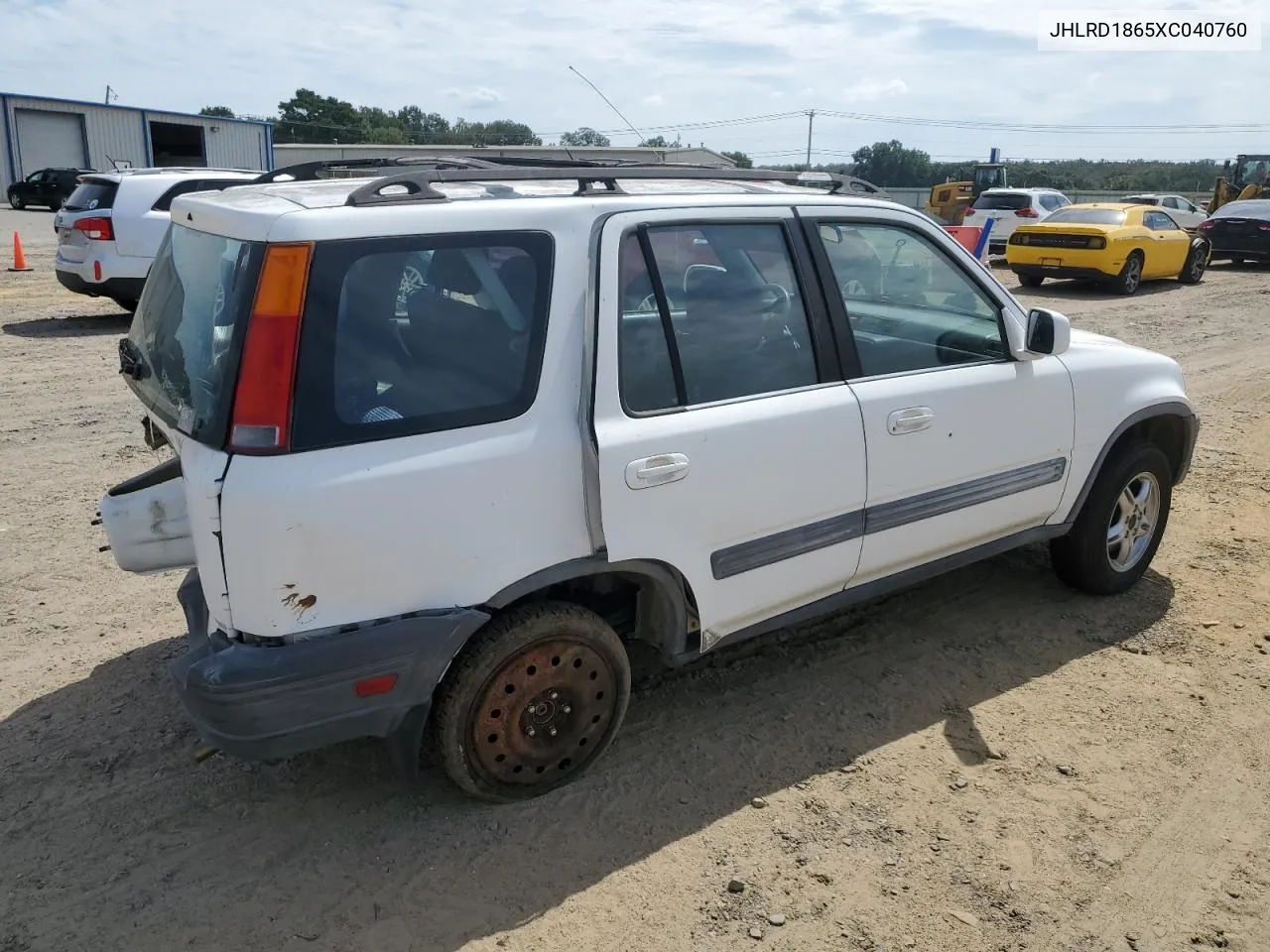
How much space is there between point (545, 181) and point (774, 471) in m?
1.26

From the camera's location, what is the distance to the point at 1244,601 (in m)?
4.86

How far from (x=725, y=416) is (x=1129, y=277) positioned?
15369 mm

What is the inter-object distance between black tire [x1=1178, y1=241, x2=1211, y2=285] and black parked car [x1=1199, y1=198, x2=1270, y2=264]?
288 cm

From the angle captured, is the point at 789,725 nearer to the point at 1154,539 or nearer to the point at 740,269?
the point at 740,269

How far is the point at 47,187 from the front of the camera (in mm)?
33219

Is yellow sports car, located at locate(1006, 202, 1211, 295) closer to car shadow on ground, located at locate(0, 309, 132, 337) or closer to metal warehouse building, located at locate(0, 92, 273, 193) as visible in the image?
car shadow on ground, located at locate(0, 309, 132, 337)

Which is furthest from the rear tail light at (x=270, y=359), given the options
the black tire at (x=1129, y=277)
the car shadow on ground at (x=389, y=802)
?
the black tire at (x=1129, y=277)

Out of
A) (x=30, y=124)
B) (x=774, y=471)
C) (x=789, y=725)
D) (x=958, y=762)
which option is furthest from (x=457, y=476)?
(x=30, y=124)

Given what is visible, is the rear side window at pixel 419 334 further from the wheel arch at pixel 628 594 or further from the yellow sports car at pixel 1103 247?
the yellow sports car at pixel 1103 247

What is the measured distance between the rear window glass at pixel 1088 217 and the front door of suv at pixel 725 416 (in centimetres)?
1487

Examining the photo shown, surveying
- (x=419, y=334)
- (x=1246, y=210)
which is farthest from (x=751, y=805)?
(x=1246, y=210)

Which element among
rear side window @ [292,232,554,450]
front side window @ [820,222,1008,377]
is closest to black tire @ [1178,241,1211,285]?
front side window @ [820,222,1008,377]

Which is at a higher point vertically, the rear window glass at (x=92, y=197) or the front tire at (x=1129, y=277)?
the rear window glass at (x=92, y=197)

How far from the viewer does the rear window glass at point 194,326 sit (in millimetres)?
2643
